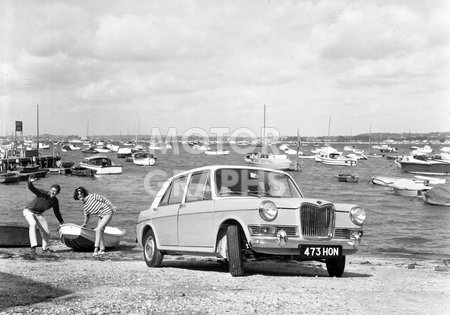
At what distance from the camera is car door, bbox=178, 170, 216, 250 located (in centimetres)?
952

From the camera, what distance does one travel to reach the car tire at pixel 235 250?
8820mm

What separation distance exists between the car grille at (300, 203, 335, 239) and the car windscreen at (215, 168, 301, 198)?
3.68 feet

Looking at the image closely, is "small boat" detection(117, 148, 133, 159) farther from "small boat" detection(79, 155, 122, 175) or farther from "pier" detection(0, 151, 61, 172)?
"small boat" detection(79, 155, 122, 175)

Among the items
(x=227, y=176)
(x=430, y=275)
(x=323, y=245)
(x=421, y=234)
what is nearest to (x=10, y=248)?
(x=227, y=176)

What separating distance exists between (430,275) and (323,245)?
3362 mm

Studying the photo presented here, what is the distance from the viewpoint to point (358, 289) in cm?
831

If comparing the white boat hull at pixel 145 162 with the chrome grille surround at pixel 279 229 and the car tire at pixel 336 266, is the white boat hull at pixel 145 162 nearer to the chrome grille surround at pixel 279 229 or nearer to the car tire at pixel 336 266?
the car tire at pixel 336 266

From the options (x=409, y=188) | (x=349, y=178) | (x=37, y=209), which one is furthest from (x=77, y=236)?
(x=349, y=178)

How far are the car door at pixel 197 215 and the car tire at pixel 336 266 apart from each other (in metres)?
2.24

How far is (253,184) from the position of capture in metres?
10.0

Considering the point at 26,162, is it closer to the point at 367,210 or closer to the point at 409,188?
the point at 409,188

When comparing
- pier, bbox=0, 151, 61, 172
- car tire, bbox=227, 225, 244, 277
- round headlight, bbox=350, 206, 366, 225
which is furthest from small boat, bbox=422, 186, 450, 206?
pier, bbox=0, 151, 61, 172

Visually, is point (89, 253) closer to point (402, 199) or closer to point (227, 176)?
point (227, 176)

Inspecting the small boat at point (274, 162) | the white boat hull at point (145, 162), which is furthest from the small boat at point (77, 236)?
the white boat hull at point (145, 162)
